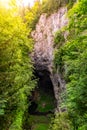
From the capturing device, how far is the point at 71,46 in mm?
13711

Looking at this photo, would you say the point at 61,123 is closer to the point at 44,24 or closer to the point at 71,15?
the point at 71,15

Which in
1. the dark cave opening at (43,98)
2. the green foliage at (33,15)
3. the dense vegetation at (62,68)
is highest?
the green foliage at (33,15)

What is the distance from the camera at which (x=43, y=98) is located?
171ft

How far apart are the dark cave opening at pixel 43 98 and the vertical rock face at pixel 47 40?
348 centimetres

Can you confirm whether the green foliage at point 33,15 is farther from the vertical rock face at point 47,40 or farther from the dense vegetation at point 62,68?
→ the dense vegetation at point 62,68

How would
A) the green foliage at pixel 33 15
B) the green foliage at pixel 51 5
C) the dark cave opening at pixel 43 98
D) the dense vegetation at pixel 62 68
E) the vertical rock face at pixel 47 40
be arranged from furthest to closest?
the green foliage at pixel 33 15
the dark cave opening at pixel 43 98
the green foliage at pixel 51 5
the vertical rock face at pixel 47 40
the dense vegetation at pixel 62 68

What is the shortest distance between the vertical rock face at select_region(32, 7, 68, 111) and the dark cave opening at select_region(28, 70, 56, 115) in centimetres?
348

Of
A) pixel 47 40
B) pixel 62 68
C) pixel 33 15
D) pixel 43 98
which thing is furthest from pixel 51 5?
pixel 43 98

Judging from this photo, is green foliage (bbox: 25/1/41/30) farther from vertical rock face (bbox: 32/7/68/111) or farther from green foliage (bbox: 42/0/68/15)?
green foliage (bbox: 42/0/68/15)

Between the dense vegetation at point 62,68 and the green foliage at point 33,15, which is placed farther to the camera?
the green foliage at point 33,15

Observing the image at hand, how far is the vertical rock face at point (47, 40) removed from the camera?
3934cm

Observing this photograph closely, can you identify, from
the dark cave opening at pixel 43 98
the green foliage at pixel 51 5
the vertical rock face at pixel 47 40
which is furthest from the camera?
the dark cave opening at pixel 43 98

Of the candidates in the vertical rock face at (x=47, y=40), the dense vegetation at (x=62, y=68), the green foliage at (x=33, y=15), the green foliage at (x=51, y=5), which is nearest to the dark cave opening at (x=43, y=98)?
the vertical rock face at (x=47, y=40)

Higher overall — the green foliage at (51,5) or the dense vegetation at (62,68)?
the green foliage at (51,5)
